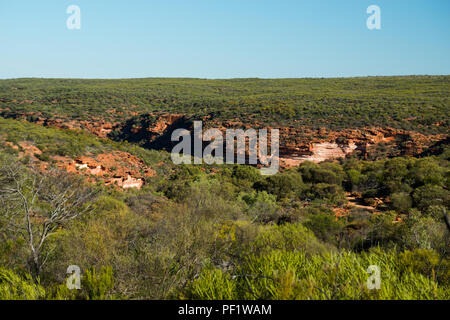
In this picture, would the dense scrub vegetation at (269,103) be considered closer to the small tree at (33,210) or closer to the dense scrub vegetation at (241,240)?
the dense scrub vegetation at (241,240)

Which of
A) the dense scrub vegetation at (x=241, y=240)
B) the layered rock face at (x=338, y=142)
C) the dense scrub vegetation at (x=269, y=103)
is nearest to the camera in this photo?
the dense scrub vegetation at (x=241, y=240)

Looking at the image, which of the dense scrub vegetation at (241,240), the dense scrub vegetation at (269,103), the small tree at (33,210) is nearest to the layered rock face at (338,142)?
the dense scrub vegetation at (269,103)

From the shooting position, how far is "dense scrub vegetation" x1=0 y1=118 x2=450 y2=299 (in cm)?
381

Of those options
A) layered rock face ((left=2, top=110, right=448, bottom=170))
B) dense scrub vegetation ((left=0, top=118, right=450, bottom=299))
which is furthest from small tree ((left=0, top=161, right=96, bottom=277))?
layered rock face ((left=2, top=110, right=448, bottom=170))

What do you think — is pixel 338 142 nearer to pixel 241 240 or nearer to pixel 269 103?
pixel 269 103

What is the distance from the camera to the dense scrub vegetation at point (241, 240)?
3812 mm

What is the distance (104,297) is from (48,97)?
49.1 meters

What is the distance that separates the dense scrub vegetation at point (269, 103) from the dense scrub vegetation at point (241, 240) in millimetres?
10003

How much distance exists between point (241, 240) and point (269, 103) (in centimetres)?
3037

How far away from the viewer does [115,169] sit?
18781 mm

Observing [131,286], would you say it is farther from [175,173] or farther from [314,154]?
[314,154]

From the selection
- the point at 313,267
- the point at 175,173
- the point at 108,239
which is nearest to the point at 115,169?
the point at 175,173

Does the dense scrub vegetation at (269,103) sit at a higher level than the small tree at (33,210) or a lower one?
higher
